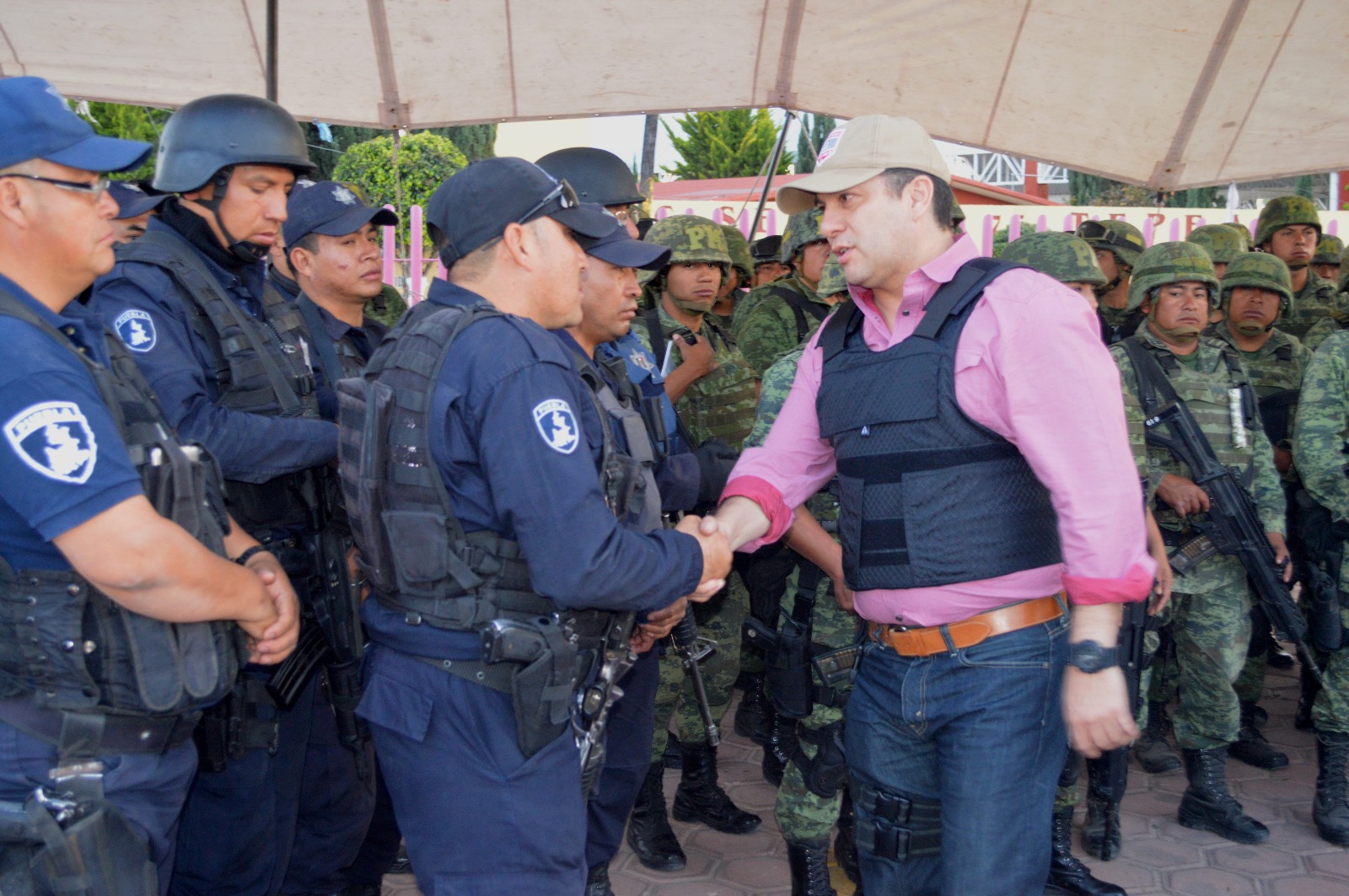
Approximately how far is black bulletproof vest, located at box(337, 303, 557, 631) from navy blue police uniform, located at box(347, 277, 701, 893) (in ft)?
0.08

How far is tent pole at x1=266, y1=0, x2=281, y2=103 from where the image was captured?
16.0 ft

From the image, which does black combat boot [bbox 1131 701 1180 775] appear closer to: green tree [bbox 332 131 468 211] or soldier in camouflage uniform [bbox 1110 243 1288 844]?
soldier in camouflage uniform [bbox 1110 243 1288 844]

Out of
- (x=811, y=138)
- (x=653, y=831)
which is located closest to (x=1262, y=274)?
(x=811, y=138)

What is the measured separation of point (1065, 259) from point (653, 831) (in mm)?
2745

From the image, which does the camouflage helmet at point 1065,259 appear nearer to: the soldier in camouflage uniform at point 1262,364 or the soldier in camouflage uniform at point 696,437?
the soldier in camouflage uniform at point 696,437

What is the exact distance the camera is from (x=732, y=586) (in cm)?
430

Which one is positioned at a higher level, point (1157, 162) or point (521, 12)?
point (521, 12)

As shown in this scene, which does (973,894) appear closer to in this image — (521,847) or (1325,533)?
(521,847)

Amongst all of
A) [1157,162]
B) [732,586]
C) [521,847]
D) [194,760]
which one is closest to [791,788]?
[732,586]

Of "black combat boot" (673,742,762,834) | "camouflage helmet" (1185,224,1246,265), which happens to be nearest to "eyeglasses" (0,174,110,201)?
"black combat boot" (673,742,762,834)

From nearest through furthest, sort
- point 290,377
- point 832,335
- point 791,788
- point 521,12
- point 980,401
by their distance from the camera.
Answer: point 980,401 → point 832,335 → point 290,377 → point 791,788 → point 521,12

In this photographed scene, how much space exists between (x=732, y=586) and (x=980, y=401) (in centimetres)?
220

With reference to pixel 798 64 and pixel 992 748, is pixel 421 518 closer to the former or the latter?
pixel 992 748

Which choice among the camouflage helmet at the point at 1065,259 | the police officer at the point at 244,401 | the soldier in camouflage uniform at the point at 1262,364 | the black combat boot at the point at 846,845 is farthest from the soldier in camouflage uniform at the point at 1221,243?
the police officer at the point at 244,401
